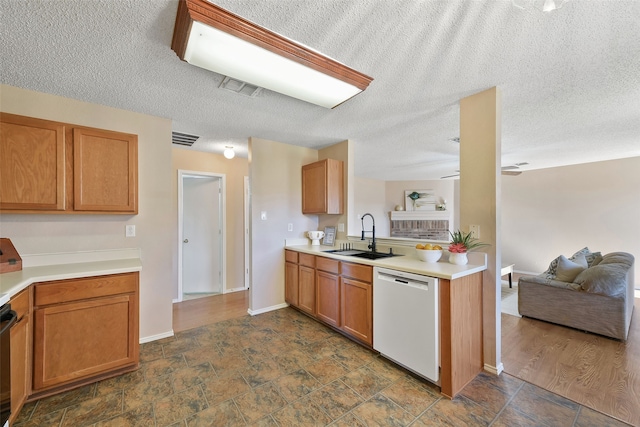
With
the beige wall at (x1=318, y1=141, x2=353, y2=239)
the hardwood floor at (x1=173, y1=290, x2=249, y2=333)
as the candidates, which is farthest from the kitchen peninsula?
the hardwood floor at (x1=173, y1=290, x2=249, y2=333)

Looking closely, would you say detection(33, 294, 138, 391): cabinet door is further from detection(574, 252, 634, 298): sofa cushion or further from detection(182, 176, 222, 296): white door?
detection(574, 252, 634, 298): sofa cushion

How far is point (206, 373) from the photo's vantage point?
2115 mm

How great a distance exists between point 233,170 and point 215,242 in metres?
1.26

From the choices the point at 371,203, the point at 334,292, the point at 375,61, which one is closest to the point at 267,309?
the point at 334,292

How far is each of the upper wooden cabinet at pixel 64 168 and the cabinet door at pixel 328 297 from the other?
6.63ft

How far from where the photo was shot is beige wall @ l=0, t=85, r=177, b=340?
2135 mm

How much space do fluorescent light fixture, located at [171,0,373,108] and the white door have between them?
2.88 meters

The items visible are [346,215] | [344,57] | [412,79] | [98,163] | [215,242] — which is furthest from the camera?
[215,242]

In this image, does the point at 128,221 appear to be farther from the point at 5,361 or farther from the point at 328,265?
the point at 328,265

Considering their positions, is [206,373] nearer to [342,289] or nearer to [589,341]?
[342,289]

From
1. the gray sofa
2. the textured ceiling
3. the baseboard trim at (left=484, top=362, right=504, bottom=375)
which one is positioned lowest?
the baseboard trim at (left=484, top=362, right=504, bottom=375)

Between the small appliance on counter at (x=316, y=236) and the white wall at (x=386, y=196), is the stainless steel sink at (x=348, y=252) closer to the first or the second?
the small appliance on counter at (x=316, y=236)

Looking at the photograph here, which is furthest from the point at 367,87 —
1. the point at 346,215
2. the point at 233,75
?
the point at 346,215

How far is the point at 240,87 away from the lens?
7.02 ft
